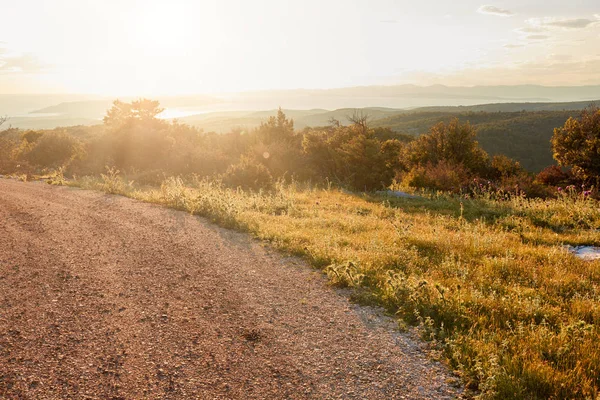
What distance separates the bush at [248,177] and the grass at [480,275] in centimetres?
511

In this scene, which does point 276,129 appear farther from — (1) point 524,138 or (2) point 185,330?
(1) point 524,138

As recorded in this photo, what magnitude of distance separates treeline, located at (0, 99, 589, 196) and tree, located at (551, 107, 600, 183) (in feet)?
5.10

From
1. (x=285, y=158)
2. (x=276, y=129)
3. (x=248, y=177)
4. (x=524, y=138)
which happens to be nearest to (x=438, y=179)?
(x=285, y=158)

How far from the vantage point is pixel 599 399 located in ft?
10.0

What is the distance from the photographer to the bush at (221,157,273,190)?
17.3m

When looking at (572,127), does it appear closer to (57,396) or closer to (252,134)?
(252,134)

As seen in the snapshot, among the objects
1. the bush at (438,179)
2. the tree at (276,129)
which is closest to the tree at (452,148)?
the bush at (438,179)

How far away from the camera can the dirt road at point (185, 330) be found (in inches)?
137

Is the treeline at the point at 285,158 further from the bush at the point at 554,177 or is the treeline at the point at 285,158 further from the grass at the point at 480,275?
the grass at the point at 480,275

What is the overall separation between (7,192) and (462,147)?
27753 mm

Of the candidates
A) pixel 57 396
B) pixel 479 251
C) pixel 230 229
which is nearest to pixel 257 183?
pixel 230 229

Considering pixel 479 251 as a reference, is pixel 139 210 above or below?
above

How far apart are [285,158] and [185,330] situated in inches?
791

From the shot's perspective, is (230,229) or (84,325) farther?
(230,229)
